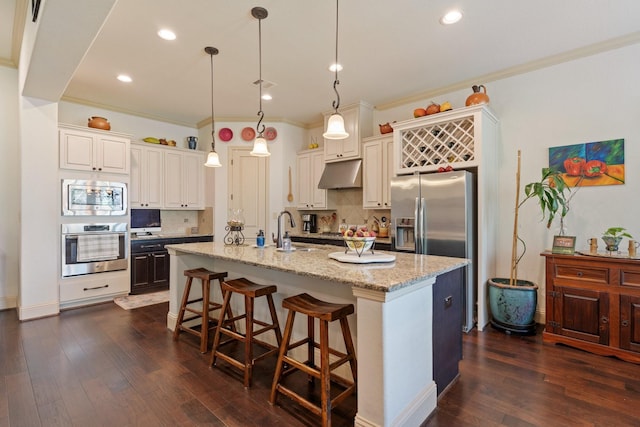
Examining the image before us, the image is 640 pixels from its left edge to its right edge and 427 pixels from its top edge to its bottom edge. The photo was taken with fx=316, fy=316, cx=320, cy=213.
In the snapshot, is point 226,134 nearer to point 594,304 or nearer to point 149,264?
point 149,264

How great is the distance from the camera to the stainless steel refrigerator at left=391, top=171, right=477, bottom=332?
3.23 meters

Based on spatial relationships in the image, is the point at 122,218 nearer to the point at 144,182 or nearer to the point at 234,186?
the point at 144,182

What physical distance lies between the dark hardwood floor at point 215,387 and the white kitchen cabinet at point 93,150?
209 cm

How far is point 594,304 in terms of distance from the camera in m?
2.68

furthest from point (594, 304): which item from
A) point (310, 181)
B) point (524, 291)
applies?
point (310, 181)

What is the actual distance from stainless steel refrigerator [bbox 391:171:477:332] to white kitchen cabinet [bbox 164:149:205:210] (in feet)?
11.6

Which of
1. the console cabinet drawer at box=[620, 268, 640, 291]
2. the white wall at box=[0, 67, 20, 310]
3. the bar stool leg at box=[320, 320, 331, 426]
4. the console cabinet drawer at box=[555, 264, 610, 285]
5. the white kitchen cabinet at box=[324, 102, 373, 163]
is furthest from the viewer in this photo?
the white kitchen cabinet at box=[324, 102, 373, 163]

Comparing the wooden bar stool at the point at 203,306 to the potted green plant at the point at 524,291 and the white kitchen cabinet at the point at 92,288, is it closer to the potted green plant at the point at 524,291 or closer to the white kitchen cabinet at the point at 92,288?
the white kitchen cabinet at the point at 92,288

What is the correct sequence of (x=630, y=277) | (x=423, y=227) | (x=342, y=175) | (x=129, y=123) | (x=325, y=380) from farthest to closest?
(x=129, y=123) < (x=342, y=175) < (x=423, y=227) < (x=630, y=277) < (x=325, y=380)

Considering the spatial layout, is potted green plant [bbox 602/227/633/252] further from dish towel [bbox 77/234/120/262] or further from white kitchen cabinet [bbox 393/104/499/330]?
dish towel [bbox 77/234/120/262]

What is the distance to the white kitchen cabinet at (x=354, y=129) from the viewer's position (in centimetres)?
459

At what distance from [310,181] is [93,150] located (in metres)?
3.07

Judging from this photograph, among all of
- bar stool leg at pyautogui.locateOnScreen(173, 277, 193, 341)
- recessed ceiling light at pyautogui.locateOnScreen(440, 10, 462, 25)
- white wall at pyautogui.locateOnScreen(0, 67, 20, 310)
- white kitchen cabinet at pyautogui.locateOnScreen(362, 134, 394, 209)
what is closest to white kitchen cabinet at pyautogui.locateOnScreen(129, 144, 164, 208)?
white wall at pyautogui.locateOnScreen(0, 67, 20, 310)

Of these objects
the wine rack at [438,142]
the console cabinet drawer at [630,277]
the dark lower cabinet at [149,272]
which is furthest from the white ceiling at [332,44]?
the dark lower cabinet at [149,272]
